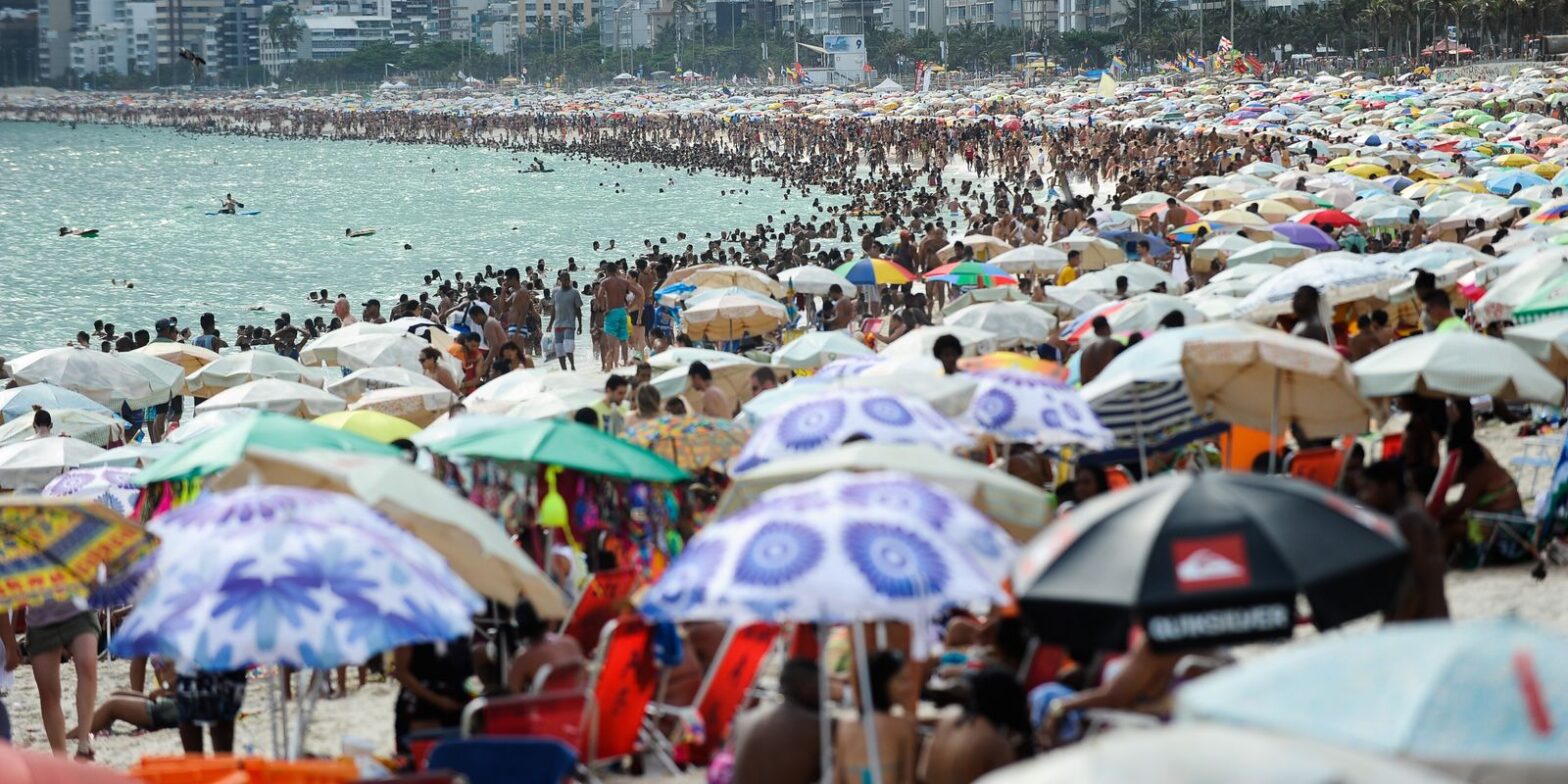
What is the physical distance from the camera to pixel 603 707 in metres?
6.83

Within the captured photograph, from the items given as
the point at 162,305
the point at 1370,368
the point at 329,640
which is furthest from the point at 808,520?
the point at 162,305

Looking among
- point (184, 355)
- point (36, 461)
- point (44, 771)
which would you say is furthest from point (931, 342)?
point (184, 355)

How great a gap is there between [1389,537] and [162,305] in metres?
41.5

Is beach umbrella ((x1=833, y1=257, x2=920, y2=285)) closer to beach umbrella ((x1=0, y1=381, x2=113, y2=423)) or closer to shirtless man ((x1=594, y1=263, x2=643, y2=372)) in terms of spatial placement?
shirtless man ((x1=594, y1=263, x2=643, y2=372))

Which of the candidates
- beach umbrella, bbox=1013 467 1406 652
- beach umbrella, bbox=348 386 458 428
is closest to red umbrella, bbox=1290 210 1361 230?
beach umbrella, bbox=348 386 458 428

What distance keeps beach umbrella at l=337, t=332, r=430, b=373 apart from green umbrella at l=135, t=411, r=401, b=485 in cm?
803

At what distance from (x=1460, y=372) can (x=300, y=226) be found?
193 feet

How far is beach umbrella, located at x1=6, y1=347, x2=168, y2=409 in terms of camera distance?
15.9m

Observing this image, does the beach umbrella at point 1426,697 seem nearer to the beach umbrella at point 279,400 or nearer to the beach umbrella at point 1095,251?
the beach umbrella at point 279,400

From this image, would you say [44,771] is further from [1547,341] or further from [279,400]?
[279,400]

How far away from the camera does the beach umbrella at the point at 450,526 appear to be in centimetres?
684

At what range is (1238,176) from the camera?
27.5 metres

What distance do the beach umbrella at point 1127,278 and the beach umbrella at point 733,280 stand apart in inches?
140

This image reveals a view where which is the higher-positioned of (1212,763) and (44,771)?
(1212,763)
